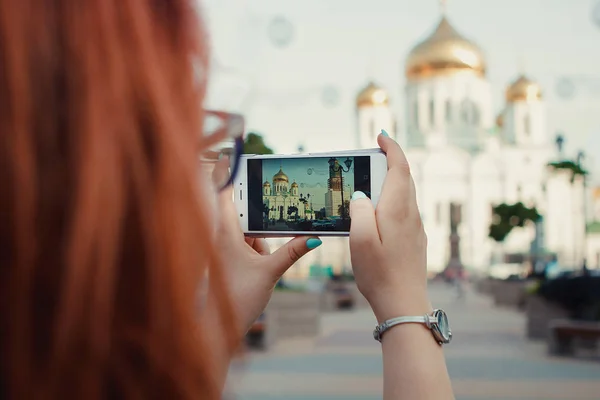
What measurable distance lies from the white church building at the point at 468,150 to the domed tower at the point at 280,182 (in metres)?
56.2

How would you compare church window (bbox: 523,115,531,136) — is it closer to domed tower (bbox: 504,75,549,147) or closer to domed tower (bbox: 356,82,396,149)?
domed tower (bbox: 504,75,549,147)

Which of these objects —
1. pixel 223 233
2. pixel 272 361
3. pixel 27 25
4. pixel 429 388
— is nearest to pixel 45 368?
pixel 27 25

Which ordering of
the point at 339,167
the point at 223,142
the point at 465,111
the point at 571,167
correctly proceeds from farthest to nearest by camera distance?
the point at 465,111
the point at 571,167
the point at 339,167
the point at 223,142

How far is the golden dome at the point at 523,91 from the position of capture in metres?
61.8

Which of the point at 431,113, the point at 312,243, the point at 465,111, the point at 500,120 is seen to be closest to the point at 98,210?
the point at 312,243

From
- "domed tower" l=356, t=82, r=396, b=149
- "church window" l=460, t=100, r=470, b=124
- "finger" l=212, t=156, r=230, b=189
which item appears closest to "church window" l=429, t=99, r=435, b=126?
"church window" l=460, t=100, r=470, b=124

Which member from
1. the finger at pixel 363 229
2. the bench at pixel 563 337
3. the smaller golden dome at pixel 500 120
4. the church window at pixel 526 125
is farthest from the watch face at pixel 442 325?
the smaller golden dome at pixel 500 120

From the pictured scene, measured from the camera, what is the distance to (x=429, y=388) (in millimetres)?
1290

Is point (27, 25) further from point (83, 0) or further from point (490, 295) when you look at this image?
point (490, 295)

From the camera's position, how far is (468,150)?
2457 inches

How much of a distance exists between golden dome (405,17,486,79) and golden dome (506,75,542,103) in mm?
3421

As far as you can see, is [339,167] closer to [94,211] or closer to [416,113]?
[94,211]

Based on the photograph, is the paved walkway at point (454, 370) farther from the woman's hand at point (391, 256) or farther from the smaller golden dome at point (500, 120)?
the smaller golden dome at point (500, 120)

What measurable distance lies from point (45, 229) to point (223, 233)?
91 centimetres
